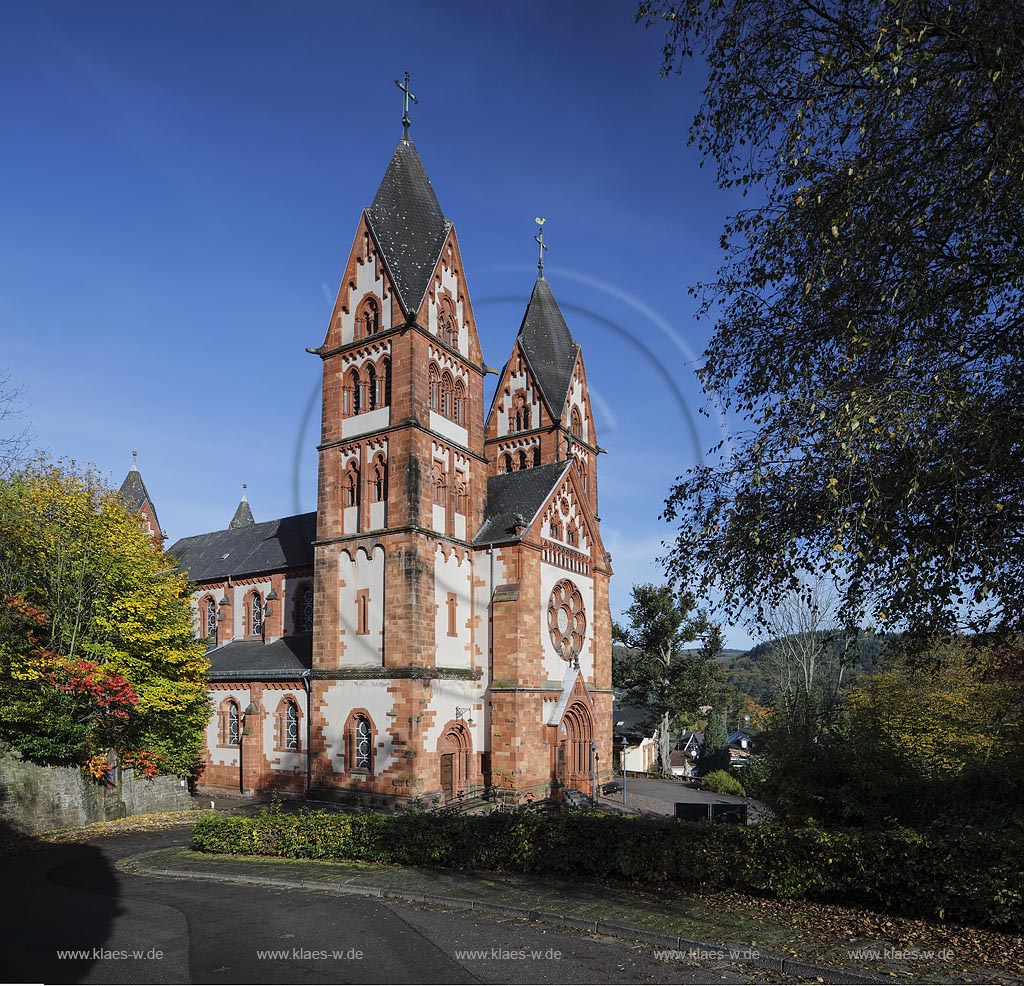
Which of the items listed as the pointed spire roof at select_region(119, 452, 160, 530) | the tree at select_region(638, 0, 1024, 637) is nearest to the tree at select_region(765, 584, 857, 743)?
the tree at select_region(638, 0, 1024, 637)

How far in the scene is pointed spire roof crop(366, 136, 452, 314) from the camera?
101 feet

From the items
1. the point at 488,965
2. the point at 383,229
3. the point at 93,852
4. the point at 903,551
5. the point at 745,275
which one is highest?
the point at 383,229

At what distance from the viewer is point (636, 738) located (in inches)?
2507

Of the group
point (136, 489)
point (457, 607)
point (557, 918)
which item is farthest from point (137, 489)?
point (557, 918)

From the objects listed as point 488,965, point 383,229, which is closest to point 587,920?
point 488,965

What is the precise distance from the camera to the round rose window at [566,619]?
32.8m

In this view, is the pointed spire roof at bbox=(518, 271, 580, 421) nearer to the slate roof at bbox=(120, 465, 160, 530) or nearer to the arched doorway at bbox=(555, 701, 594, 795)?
the arched doorway at bbox=(555, 701, 594, 795)

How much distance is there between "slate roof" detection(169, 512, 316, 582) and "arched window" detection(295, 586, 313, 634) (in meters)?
1.30

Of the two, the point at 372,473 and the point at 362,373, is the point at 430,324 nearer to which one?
the point at 362,373

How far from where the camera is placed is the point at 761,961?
9086 millimetres

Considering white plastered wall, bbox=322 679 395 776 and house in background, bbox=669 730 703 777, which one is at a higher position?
white plastered wall, bbox=322 679 395 776

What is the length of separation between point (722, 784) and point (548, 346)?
89.0 ft

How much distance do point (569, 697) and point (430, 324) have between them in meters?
15.8

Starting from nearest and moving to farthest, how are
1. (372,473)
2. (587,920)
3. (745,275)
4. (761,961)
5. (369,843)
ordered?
(761,961)
(587,920)
(745,275)
(369,843)
(372,473)
